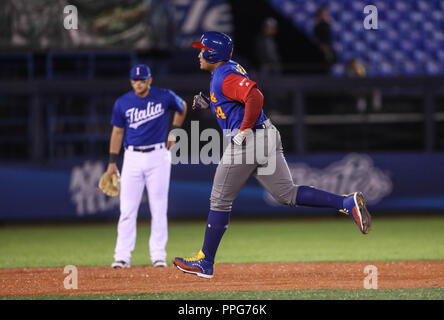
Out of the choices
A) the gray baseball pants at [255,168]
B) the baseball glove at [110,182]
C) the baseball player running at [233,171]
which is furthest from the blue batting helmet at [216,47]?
the baseball glove at [110,182]

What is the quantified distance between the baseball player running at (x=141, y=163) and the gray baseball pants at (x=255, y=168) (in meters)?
1.79

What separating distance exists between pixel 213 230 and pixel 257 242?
14.6 feet

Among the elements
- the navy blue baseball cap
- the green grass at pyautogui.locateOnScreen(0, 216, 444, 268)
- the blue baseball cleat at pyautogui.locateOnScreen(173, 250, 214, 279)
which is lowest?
the green grass at pyautogui.locateOnScreen(0, 216, 444, 268)

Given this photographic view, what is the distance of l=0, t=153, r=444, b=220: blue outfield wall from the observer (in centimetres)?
1354

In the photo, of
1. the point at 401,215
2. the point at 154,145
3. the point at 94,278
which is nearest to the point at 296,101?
the point at 401,215

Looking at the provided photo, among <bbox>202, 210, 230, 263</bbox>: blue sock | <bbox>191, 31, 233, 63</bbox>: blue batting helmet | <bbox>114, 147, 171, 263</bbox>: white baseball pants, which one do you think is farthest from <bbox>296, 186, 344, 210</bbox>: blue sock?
<bbox>114, 147, 171, 263</bbox>: white baseball pants

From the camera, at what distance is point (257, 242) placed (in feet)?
35.1

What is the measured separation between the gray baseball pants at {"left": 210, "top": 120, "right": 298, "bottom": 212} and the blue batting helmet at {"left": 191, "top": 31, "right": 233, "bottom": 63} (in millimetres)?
692

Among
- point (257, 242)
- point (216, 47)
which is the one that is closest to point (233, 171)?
point (216, 47)

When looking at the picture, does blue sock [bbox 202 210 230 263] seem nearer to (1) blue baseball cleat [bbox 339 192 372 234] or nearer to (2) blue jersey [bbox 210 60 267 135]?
(2) blue jersey [bbox 210 60 267 135]

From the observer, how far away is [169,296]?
6.04 m

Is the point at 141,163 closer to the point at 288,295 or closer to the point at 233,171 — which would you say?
the point at 233,171

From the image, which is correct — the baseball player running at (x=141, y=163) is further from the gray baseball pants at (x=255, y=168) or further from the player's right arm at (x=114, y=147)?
the gray baseball pants at (x=255, y=168)

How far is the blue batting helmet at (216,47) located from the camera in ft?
20.9
